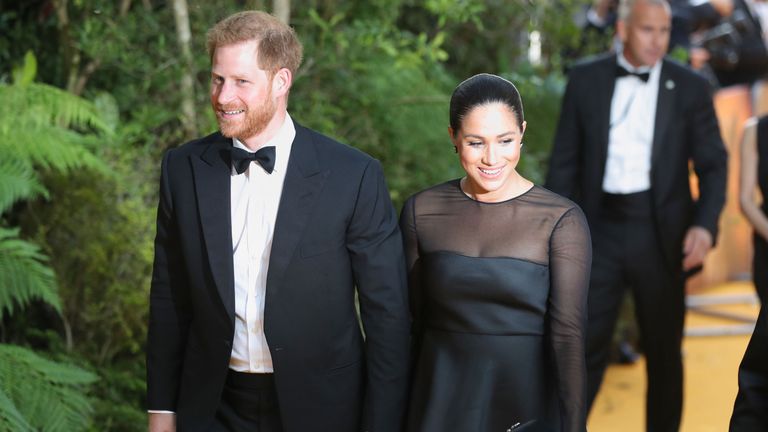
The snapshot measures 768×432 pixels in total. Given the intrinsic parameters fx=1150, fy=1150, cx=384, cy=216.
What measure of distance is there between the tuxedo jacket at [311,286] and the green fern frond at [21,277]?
125 centimetres

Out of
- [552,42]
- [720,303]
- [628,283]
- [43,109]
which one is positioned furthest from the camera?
[720,303]

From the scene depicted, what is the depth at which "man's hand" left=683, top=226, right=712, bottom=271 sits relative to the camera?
4.93 metres

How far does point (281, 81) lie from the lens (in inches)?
120

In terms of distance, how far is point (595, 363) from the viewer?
4941mm

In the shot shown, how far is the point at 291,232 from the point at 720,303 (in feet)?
22.3

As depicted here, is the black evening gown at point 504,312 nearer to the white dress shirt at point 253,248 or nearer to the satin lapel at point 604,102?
the white dress shirt at point 253,248

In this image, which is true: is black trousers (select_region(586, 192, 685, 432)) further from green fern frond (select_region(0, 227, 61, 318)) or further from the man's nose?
the man's nose

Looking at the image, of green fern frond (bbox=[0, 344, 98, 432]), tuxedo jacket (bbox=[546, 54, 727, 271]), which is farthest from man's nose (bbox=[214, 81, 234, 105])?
tuxedo jacket (bbox=[546, 54, 727, 271])

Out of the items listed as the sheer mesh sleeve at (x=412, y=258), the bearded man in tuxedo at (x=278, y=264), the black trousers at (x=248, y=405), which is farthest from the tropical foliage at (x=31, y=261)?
the sheer mesh sleeve at (x=412, y=258)

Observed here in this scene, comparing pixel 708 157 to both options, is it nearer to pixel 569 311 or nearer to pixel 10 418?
pixel 569 311

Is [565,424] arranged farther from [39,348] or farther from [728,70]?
[728,70]

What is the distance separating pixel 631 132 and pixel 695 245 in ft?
1.85

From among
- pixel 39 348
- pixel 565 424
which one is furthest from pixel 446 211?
pixel 39 348

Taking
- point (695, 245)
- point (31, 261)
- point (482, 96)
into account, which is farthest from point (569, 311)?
point (31, 261)
